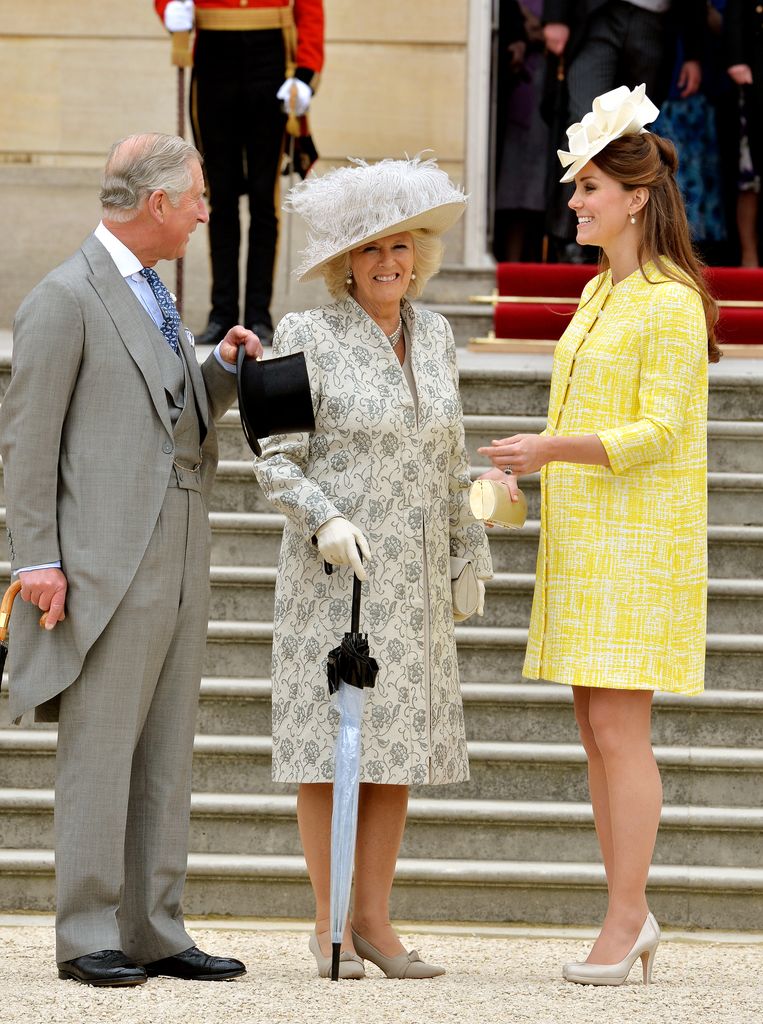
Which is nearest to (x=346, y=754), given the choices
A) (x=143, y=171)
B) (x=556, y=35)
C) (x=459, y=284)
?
(x=143, y=171)

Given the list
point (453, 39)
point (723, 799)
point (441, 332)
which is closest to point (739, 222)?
point (453, 39)

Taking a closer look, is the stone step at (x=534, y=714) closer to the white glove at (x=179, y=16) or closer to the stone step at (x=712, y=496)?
the stone step at (x=712, y=496)

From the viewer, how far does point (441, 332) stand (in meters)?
3.91

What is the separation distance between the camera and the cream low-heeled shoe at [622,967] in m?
3.62

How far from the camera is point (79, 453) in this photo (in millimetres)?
3504

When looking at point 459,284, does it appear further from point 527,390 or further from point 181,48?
point 527,390

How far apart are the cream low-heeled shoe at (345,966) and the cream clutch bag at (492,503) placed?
3.24 ft

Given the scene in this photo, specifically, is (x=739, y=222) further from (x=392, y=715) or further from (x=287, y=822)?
(x=392, y=715)

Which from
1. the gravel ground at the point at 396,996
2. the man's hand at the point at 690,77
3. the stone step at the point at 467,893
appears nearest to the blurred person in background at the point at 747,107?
the man's hand at the point at 690,77

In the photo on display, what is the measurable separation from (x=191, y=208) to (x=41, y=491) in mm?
672

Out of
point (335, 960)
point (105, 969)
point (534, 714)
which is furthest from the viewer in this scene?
point (534, 714)

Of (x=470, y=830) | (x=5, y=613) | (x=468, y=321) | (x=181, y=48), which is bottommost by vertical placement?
(x=470, y=830)

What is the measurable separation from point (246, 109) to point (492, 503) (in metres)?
4.24

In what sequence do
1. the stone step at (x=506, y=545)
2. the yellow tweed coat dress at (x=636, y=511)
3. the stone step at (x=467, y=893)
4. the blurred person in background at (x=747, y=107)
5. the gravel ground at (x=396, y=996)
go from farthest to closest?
1. the blurred person in background at (x=747, y=107)
2. the stone step at (x=506, y=545)
3. the stone step at (x=467, y=893)
4. the yellow tweed coat dress at (x=636, y=511)
5. the gravel ground at (x=396, y=996)
